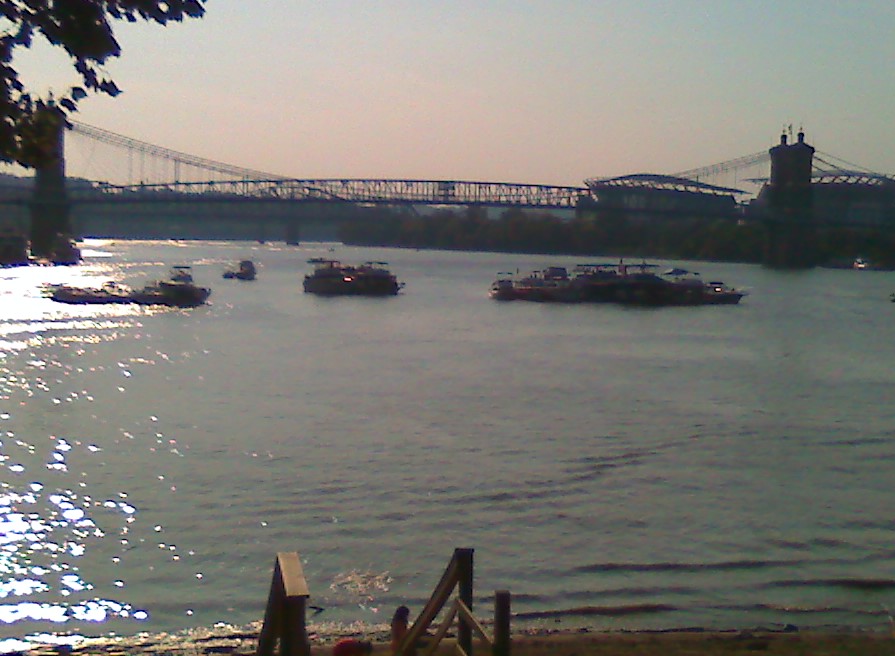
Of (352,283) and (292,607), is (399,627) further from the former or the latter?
(352,283)

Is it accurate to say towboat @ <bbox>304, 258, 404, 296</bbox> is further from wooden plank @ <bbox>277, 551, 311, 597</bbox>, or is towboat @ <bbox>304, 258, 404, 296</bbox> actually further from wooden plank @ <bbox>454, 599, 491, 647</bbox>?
wooden plank @ <bbox>277, 551, 311, 597</bbox>

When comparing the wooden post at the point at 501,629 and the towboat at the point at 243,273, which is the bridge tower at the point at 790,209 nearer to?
the towboat at the point at 243,273

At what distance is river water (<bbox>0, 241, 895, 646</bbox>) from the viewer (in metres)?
7.39

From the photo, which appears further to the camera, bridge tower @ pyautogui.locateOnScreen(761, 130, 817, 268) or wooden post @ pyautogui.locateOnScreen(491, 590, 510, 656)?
bridge tower @ pyautogui.locateOnScreen(761, 130, 817, 268)

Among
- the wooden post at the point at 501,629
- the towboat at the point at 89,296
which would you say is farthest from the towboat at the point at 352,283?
the wooden post at the point at 501,629

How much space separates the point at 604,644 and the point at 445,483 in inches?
183

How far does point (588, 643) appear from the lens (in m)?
6.13

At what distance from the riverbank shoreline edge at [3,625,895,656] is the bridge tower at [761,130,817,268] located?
63458mm

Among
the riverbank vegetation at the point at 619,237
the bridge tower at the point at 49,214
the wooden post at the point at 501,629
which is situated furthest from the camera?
the riverbank vegetation at the point at 619,237

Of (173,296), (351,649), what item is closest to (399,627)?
(351,649)

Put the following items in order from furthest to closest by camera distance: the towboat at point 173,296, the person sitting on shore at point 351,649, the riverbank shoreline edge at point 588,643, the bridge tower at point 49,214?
the bridge tower at point 49,214 < the towboat at point 173,296 < the riverbank shoreline edge at point 588,643 < the person sitting on shore at point 351,649

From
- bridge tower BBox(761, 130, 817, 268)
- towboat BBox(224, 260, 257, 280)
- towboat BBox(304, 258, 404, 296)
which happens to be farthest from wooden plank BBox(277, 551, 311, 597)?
bridge tower BBox(761, 130, 817, 268)

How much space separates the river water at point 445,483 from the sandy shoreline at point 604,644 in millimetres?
336

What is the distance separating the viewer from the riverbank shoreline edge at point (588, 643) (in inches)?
233
